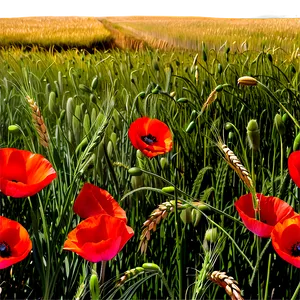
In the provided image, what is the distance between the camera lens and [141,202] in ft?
2.20

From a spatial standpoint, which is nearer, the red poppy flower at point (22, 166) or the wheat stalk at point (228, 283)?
the wheat stalk at point (228, 283)

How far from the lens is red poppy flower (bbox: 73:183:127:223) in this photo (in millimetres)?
527

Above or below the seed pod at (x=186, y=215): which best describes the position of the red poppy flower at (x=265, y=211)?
above

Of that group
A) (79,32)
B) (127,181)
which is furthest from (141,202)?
(79,32)

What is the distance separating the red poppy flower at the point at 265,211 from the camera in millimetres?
490

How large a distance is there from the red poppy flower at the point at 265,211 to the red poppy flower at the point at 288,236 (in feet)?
0.05

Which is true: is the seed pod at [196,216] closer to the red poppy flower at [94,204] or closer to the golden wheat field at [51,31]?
the red poppy flower at [94,204]

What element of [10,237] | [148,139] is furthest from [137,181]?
[10,237]

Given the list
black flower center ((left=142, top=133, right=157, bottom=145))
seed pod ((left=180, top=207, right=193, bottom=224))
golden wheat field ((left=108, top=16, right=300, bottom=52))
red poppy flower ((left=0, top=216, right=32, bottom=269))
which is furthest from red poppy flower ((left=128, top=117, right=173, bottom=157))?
golden wheat field ((left=108, top=16, right=300, bottom=52))

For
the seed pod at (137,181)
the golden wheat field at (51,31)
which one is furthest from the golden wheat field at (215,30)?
the seed pod at (137,181)

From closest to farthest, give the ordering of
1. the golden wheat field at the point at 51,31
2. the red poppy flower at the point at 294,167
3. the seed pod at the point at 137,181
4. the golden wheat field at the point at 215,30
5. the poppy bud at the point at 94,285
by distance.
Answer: the poppy bud at the point at 94,285
the red poppy flower at the point at 294,167
the seed pod at the point at 137,181
the golden wheat field at the point at 215,30
the golden wheat field at the point at 51,31

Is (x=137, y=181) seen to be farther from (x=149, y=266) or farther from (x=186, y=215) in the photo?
(x=149, y=266)

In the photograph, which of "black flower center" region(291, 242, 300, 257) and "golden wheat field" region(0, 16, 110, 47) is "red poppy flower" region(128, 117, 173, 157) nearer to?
"black flower center" region(291, 242, 300, 257)

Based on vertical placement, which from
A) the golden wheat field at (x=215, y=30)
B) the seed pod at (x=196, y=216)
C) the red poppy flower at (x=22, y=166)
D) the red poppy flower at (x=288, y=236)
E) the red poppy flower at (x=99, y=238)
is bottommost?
the golden wheat field at (x=215, y=30)
